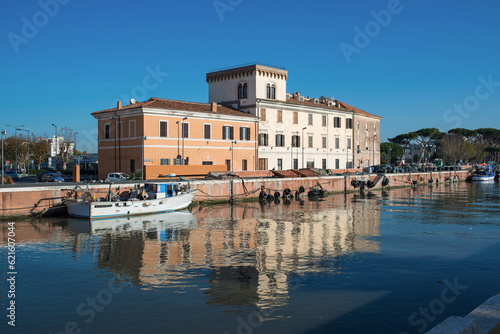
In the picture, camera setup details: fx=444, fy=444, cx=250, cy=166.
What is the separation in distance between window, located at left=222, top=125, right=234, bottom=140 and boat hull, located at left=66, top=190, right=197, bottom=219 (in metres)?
17.2

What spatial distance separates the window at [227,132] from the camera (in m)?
52.5

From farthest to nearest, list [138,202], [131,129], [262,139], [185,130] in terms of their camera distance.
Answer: [262,139] < [185,130] < [131,129] < [138,202]

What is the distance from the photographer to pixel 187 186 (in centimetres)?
3897

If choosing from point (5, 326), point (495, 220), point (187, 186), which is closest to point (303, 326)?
point (5, 326)

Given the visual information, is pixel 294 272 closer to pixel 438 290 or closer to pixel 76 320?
pixel 438 290

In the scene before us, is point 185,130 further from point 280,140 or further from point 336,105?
point 336,105

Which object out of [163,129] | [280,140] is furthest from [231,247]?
[280,140]

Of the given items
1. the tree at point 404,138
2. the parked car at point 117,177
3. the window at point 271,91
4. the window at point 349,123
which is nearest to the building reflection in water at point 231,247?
the parked car at point 117,177

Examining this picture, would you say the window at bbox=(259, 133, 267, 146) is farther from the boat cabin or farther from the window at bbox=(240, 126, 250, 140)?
the boat cabin

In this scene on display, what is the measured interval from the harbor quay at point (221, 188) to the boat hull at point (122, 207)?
1.65 metres

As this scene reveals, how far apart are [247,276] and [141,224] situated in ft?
49.5

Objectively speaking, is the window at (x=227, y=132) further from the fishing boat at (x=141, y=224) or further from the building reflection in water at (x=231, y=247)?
the fishing boat at (x=141, y=224)

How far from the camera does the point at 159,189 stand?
3547 cm

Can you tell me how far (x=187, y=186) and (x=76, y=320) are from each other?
26869 millimetres
